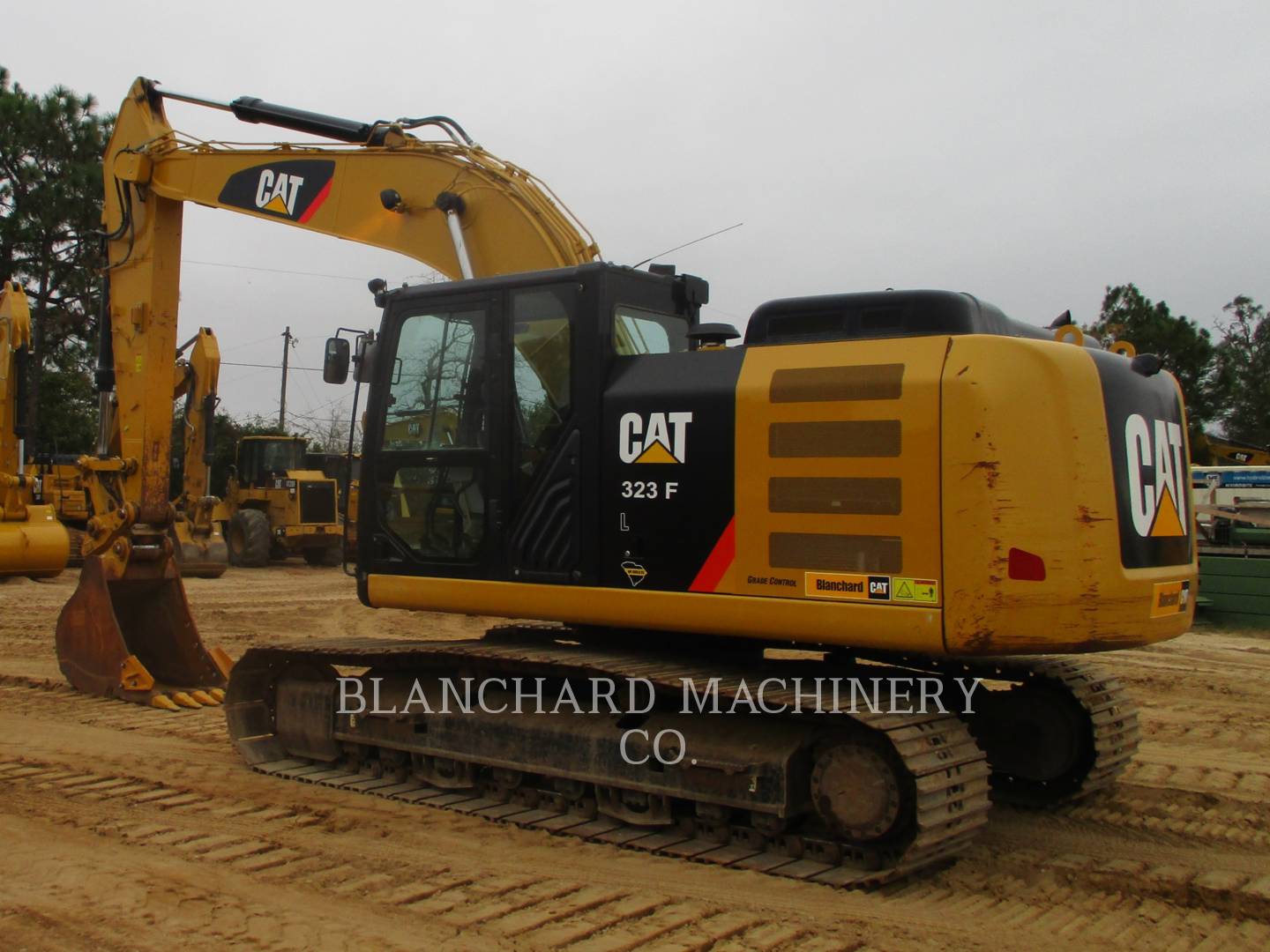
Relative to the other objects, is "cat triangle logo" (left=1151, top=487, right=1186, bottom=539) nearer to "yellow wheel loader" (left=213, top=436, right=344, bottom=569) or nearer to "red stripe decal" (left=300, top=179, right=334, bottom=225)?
"red stripe decal" (left=300, top=179, right=334, bottom=225)

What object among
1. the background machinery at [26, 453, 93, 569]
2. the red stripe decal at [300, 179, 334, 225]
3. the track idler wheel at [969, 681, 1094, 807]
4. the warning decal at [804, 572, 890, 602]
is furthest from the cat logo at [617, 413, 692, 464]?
the background machinery at [26, 453, 93, 569]

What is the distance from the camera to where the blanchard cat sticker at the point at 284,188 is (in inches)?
311

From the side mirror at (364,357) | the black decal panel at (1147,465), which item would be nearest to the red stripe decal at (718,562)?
the black decal panel at (1147,465)

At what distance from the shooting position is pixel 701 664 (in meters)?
5.65

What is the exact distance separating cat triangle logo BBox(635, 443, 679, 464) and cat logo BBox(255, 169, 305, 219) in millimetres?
3883

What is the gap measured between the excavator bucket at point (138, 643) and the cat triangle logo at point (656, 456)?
15.6ft

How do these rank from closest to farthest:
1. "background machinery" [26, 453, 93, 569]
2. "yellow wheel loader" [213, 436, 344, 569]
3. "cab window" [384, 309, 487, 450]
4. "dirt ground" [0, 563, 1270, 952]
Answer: "dirt ground" [0, 563, 1270, 952] < "cab window" [384, 309, 487, 450] < "background machinery" [26, 453, 93, 569] < "yellow wheel loader" [213, 436, 344, 569]

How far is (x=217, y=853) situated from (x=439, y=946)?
1.55 meters

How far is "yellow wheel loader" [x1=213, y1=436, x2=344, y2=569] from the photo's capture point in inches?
885

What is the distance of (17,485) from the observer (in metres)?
12.3

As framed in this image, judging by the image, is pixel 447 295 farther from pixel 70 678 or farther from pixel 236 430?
pixel 236 430

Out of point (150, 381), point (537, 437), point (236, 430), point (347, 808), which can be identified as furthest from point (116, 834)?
point (236, 430)

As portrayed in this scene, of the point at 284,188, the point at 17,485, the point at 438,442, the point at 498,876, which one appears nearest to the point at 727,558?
the point at 498,876

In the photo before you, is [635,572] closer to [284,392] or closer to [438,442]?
[438,442]
